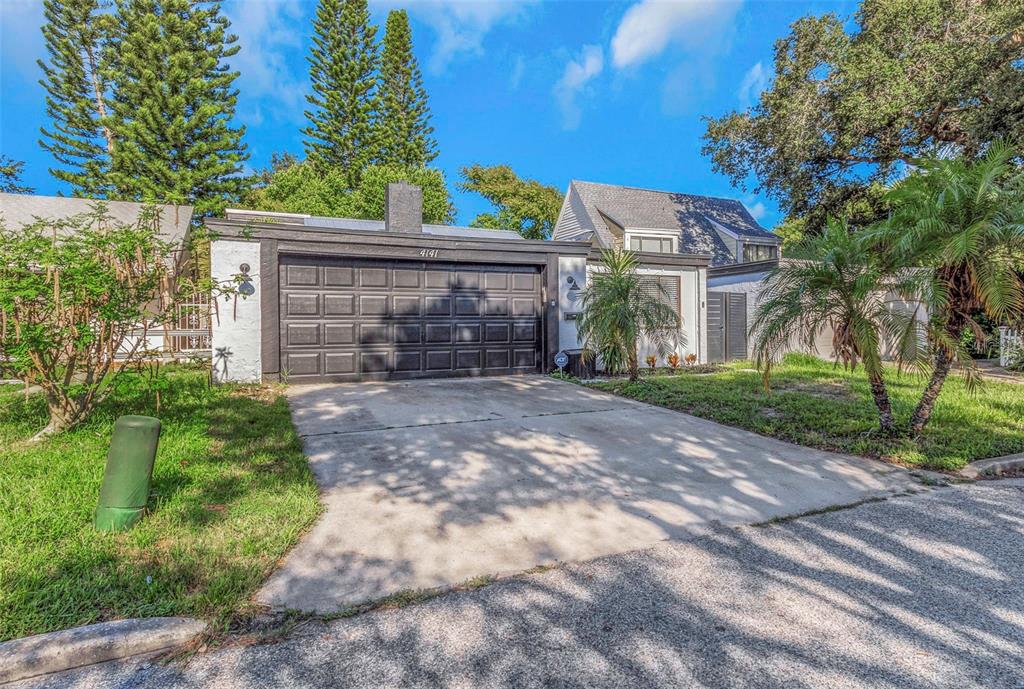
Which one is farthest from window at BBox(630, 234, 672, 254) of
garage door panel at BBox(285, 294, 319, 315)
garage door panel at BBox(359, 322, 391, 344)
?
garage door panel at BBox(285, 294, 319, 315)

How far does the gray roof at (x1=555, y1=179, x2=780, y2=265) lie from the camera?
61.4 feet

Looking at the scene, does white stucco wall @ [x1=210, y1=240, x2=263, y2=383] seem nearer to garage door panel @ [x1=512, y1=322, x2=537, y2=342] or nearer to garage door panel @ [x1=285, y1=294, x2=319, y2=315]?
garage door panel @ [x1=285, y1=294, x2=319, y2=315]

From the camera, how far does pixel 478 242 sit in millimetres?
9641

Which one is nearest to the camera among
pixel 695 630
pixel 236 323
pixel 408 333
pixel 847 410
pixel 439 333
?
pixel 695 630

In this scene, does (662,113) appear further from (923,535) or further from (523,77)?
(923,535)

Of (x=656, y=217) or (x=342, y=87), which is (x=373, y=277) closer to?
(x=656, y=217)

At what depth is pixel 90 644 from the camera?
79.0 inches

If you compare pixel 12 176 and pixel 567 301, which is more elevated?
pixel 12 176

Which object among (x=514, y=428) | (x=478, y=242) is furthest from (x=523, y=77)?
(x=514, y=428)

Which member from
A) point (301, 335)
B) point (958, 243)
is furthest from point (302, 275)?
point (958, 243)

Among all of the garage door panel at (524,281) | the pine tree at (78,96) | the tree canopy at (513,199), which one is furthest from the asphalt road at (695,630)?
the tree canopy at (513,199)

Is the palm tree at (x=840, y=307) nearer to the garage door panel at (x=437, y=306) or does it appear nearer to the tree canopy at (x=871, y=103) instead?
the garage door panel at (x=437, y=306)

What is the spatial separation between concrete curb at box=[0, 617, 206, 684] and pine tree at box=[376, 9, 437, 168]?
25.9m

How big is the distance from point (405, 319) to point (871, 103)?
13.1 metres
